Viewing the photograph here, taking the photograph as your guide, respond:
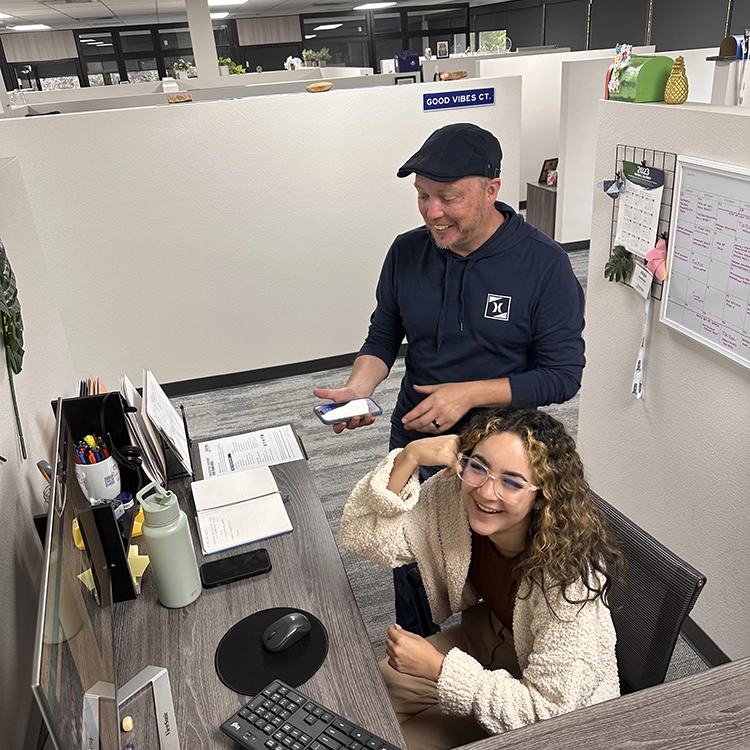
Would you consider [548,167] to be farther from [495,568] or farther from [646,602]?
[646,602]

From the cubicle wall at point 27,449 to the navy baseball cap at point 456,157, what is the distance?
1.17 meters

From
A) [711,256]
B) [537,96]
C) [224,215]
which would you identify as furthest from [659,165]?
[537,96]

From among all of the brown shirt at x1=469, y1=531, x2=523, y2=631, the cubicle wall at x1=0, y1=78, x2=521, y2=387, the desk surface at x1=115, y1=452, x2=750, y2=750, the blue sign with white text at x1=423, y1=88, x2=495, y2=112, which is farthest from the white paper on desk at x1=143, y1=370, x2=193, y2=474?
the blue sign with white text at x1=423, y1=88, x2=495, y2=112

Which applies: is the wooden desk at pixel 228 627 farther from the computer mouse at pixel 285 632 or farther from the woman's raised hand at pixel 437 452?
the woman's raised hand at pixel 437 452

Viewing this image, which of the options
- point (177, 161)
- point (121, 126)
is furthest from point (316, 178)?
point (121, 126)

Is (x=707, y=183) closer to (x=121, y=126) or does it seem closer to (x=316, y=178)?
(x=316, y=178)

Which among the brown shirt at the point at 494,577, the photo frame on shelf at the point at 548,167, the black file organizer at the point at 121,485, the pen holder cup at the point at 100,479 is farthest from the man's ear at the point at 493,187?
the photo frame on shelf at the point at 548,167

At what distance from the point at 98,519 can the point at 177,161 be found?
107 inches

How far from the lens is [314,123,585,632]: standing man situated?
5.08 ft

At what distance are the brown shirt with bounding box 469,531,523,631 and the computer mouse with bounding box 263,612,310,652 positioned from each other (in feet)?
1.29

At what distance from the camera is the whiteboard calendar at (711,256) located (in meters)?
1.63

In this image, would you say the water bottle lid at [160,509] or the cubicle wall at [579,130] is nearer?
the water bottle lid at [160,509]

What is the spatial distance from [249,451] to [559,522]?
3.14ft

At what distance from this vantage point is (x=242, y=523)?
154cm
